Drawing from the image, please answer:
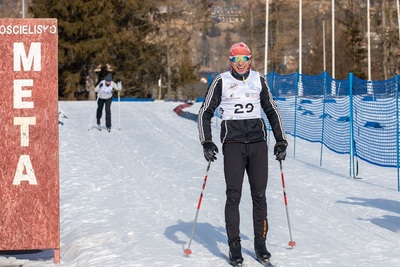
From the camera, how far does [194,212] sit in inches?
448

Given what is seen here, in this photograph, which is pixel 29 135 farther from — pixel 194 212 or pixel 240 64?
pixel 194 212

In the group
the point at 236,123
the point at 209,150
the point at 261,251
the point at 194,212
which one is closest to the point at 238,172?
the point at 209,150

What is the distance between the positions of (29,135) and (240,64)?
2093 millimetres

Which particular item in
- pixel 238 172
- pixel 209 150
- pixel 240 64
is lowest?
pixel 238 172

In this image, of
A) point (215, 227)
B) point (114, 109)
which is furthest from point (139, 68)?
point (215, 227)

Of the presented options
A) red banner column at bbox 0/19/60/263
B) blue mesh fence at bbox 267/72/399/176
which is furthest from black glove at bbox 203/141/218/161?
blue mesh fence at bbox 267/72/399/176

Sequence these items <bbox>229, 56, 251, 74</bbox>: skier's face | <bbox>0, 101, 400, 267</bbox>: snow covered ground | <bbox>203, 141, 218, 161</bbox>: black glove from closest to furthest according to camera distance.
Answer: <bbox>229, 56, 251, 74</bbox>: skier's face, <bbox>203, 141, 218, 161</bbox>: black glove, <bbox>0, 101, 400, 267</bbox>: snow covered ground

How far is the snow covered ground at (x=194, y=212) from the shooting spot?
8.62 m

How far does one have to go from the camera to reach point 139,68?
71125 millimetres

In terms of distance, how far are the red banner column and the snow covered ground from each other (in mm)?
421

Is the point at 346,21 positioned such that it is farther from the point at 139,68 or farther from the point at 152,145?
the point at 152,145

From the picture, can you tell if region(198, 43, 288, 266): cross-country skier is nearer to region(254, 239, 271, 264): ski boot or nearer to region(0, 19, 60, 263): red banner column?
region(254, 239, 271, 264): ski boot

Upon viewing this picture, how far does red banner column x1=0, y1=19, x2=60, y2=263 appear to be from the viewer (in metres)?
8.10

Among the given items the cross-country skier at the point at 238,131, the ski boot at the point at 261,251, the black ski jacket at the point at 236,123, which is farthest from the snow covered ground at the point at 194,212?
the black ski jacket at the point at 236,123
